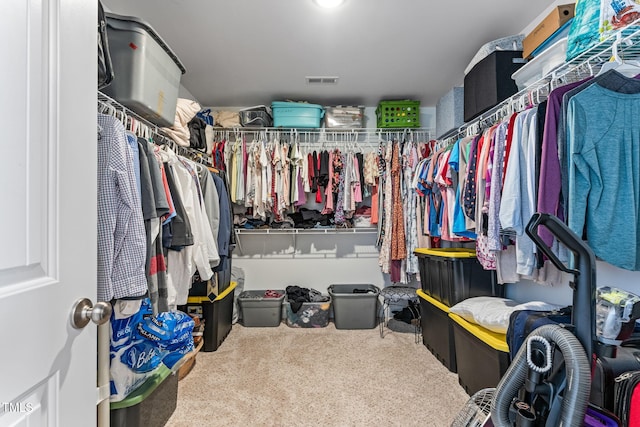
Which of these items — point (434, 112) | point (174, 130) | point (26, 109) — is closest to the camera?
point (26, 109)

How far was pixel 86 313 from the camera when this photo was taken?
61 cm

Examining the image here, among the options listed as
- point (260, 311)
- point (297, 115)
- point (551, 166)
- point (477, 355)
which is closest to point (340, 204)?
point (297, 115)

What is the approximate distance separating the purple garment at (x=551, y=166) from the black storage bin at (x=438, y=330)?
1109mm

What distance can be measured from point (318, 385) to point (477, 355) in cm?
96

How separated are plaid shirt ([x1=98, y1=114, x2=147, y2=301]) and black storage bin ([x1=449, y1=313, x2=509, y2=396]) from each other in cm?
164

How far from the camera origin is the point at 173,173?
5.53 ft

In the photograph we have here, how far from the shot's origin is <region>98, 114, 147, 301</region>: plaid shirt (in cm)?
108

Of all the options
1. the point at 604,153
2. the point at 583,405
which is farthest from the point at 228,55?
the point at 583,405

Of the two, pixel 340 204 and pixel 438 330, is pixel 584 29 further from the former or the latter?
pixel 340 204

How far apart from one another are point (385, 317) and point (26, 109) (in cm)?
324

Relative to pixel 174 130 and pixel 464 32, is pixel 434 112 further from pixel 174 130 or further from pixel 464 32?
pixel 174 130

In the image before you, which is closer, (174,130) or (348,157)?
(174,130)

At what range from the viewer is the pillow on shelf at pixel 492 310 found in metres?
1.58

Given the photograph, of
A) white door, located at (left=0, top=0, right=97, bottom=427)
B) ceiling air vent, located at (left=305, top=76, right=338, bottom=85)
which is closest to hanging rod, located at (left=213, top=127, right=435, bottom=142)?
ceiling air vent, located at (left=305, top=76, right=338, bottom=85)
